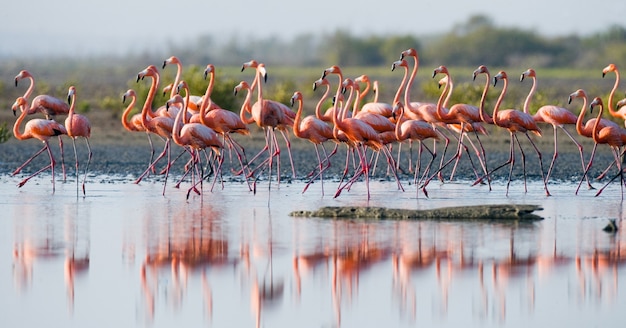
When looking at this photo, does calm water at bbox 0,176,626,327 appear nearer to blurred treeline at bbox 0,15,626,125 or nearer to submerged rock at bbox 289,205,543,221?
submerged rock at bbox 289,205,543,221

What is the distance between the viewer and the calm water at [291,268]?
6.43 meters

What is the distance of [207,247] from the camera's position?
851cm

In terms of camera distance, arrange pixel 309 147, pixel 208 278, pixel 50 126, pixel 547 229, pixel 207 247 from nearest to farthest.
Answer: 1. pixel 208 278
2. pixel 207 247
3. pixel 547 229
4. pixel 50 126
5. pixel 309 147

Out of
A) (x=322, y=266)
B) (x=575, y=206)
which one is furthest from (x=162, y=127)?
(x=322, y=266)

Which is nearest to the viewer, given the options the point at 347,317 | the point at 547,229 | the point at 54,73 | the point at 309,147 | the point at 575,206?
the point at 347,317

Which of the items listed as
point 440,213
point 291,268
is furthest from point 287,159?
point 291,268

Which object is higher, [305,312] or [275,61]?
[275,61]

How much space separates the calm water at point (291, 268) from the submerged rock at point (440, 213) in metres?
0.24

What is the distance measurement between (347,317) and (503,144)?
13.9 metres

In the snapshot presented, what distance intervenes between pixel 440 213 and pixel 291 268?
108 inches

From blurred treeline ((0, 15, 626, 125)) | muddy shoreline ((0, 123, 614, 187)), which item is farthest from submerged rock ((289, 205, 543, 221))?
blurred treeline ((0, 15, 626, 125))

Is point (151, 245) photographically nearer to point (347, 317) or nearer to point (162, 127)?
point (347, 317)

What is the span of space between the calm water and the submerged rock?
240 mm

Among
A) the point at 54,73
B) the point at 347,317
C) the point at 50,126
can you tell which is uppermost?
the point at 54,73
